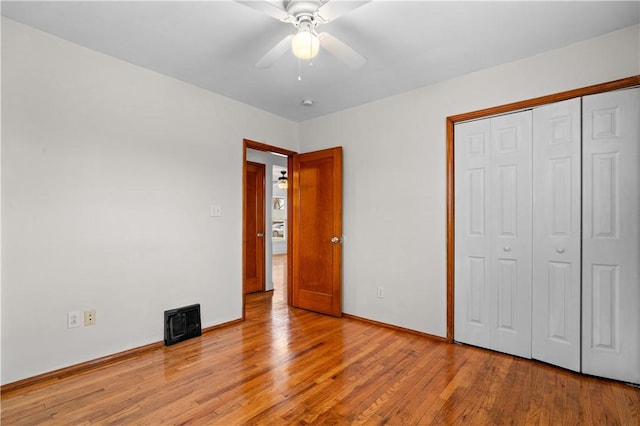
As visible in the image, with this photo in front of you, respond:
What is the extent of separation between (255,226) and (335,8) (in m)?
3.94

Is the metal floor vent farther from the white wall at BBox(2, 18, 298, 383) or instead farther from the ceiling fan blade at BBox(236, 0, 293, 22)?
the ceiling fan blade at BBox(236, 0, 293, 22)

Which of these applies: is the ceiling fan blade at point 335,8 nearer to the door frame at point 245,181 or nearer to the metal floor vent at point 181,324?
the door frame at point 245,181

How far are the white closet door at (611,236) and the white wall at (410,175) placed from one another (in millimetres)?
354

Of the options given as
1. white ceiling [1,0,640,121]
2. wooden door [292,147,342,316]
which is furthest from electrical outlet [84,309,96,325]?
wooden door [292,147,342,316]

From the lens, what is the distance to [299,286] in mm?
4309

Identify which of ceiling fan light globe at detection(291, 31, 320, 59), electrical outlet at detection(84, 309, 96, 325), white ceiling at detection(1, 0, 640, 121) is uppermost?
white ceiling at detection(1, 0, 640, 121)

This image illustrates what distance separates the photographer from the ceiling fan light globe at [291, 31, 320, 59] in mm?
1851

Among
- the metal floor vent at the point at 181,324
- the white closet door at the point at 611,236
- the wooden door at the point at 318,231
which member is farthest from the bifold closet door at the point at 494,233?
the metal floor vent at the point at 181,324

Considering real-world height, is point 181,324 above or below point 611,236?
below

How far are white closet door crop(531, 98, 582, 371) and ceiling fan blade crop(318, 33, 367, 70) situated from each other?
1652 millimetres

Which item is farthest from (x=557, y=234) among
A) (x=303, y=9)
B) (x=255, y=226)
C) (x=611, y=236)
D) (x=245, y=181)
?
(x=255, y=226)

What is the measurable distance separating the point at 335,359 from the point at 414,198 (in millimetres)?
1751

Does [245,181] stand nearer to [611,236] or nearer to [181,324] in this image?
[181,324]

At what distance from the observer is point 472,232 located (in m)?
2.98
